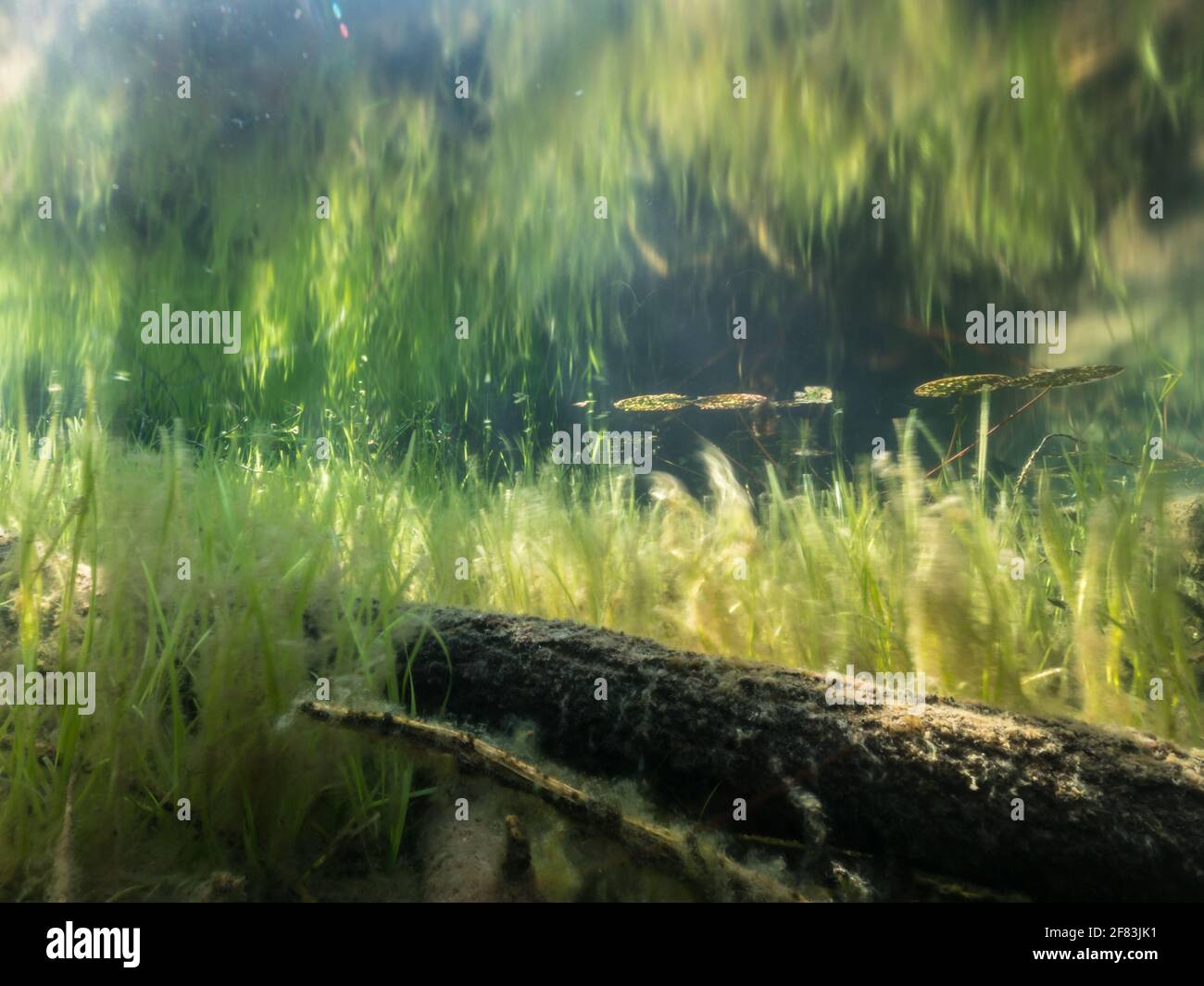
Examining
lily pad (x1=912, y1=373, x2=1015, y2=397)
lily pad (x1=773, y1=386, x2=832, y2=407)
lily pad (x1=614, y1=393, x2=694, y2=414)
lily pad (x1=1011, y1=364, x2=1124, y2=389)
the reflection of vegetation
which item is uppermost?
the reflection of vegetation

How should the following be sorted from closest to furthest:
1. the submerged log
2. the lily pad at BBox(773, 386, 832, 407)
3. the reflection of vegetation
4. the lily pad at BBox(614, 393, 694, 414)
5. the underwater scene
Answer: the submerged log < the underwater scene < the reflection of vegetation < the lily pad at BBox(614, 393, 694, 414) < the lily pad at BBox(773, 386, 832, 407)

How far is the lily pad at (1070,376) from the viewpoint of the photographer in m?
3.99

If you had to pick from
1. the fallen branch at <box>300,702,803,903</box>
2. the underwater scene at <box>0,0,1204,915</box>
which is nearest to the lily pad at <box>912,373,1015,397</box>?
the underwater scene at <box>0,0,1204,915</box>

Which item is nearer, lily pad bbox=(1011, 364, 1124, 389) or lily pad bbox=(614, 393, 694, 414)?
lily pad bbox=(1011, 364, 1124, 389)

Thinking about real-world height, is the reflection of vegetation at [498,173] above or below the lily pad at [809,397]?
above

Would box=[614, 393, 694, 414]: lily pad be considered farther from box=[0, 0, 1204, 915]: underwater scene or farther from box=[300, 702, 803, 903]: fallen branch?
box=[300, 702, 803, 903]: fallen branch

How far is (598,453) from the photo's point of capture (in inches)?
276

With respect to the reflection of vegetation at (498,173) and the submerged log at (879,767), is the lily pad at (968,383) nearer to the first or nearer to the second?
the reflection of vegetation at (498,173)

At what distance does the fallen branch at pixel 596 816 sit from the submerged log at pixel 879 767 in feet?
0.50

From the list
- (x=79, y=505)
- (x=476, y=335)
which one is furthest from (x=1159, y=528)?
(x=476, y=335)

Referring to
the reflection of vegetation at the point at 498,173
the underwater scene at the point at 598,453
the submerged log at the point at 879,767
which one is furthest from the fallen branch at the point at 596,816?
the reflection of vegetation at the point at 498,173

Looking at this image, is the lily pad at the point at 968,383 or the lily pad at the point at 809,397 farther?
the lily pad at the point at 809,397

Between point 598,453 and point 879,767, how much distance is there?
5.97 metres

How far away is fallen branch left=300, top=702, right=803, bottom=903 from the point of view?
41.7 inches
